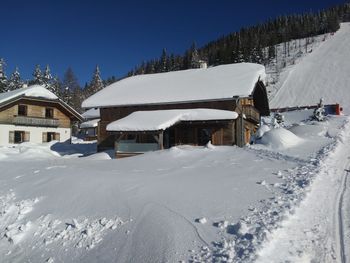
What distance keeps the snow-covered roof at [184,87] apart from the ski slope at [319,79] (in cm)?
2701

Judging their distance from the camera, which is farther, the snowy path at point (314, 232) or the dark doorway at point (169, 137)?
the dark doorway at point (169, 137)

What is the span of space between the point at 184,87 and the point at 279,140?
1151 centimetres

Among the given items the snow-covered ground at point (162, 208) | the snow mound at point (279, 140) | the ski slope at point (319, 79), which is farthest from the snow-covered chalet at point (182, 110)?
the ski slope at point (319, 79)

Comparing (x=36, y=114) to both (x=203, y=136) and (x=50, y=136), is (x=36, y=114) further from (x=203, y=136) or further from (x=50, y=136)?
(x=203, y=136)

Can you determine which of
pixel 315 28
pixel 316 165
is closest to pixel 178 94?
A: pixel 316 165

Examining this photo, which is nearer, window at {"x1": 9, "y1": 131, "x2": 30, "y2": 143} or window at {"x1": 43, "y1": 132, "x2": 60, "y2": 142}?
window at {"x1": 9, "y1": 131, "x2": 30, "y2": 143}

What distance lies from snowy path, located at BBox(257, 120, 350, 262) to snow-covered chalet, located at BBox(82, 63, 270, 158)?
13.9m

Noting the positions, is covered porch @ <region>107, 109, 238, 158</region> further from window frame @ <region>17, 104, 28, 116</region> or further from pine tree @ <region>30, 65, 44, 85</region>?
pine tree @ <region>30, 65, 44, 85</region>

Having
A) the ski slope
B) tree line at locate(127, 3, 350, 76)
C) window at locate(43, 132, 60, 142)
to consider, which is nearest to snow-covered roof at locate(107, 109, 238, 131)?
window at locate(43, 132, 60, 142)

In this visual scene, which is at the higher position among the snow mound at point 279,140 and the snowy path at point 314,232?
the snow mound at point 279,140

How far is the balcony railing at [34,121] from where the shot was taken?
35.0m

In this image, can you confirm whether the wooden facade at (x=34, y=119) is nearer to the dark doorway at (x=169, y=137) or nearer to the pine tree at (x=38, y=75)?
the dark doorway at (x=169, y=137)

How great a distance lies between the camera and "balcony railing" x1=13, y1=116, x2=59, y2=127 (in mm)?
34969

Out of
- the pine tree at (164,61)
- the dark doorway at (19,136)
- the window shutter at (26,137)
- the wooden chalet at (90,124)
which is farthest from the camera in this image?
the pine tree at (164,61)
